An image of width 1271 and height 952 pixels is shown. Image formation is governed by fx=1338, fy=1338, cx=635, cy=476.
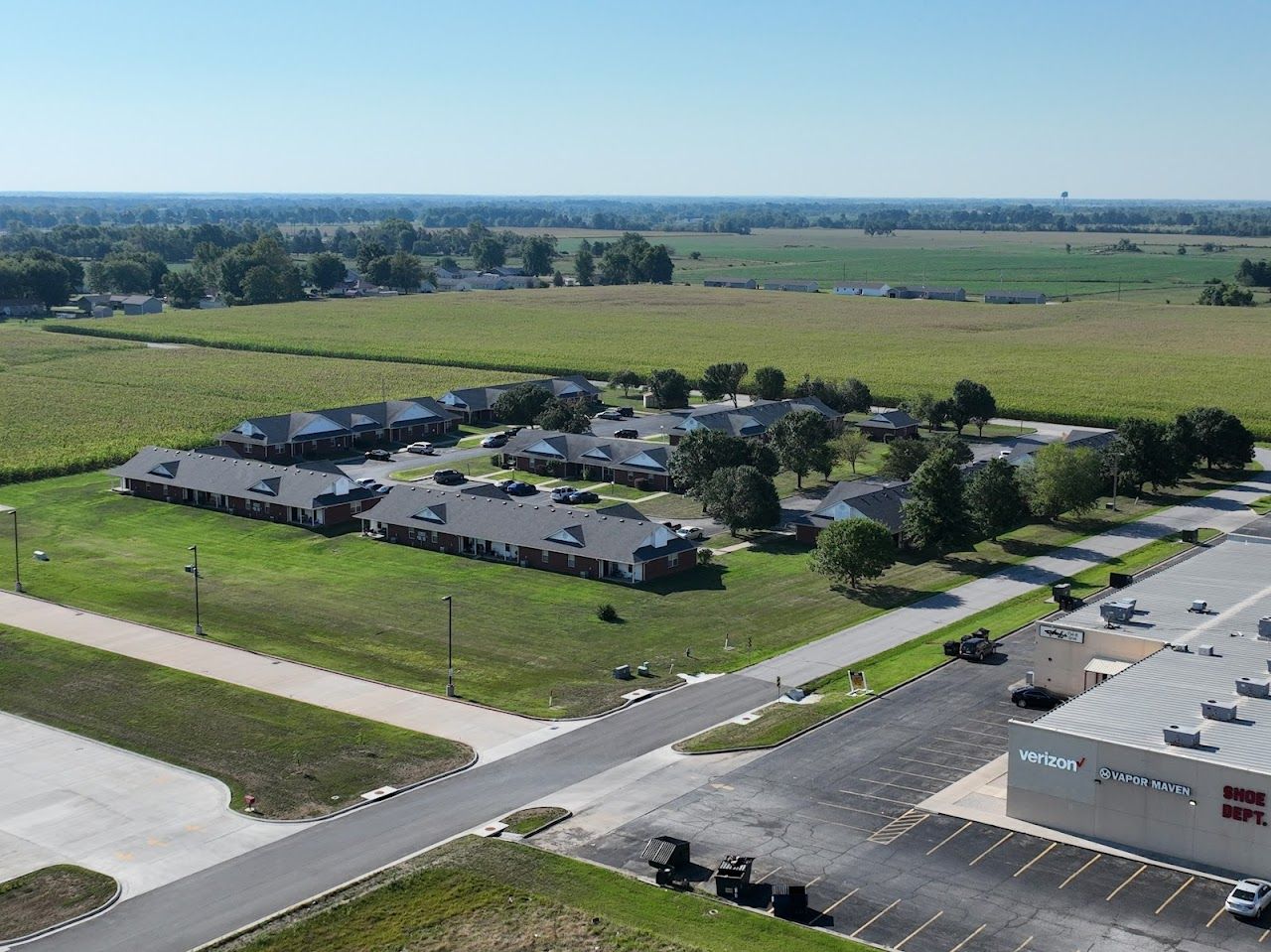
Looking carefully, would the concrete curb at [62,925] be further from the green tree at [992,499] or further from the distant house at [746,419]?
the distant house at [746,419]

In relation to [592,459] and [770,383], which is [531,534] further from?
[770,383]

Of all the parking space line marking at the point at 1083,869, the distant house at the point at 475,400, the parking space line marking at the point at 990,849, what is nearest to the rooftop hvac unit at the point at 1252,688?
the parking space line marking at the point at 1083,869

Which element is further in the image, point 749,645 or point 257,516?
point 257,516

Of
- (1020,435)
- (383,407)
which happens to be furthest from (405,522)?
(1020,435)

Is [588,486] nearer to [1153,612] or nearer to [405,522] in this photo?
[405,522]

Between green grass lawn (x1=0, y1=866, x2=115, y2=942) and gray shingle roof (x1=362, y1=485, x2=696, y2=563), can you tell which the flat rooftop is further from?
green grass lawn (x1=0, y1=866, x2=115, y2=942)

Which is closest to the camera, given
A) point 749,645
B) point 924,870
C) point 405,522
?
point 924,870
